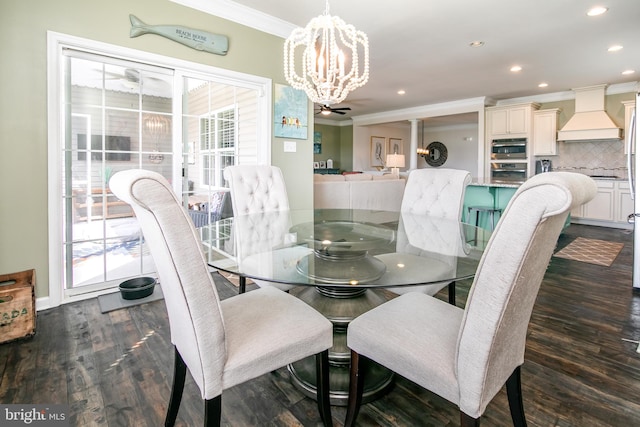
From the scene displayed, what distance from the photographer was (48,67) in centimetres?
241

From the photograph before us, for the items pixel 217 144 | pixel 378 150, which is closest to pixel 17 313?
pixel 217 144

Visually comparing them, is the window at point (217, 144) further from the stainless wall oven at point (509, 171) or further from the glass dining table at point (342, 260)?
the stainless wall oven at point (509, 171)

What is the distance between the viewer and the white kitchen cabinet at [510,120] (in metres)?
6.96

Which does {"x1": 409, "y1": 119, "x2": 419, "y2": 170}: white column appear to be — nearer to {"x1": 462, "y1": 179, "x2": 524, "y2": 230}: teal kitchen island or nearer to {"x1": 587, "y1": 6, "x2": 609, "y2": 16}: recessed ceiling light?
{"x1": 462, "y1": 179, "x2": 524, "y2": 230}: teal kitchen island

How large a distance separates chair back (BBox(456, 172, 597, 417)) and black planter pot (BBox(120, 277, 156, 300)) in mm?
2505

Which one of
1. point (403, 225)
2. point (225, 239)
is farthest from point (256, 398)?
point (403, 225)

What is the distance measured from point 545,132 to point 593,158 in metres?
1.02

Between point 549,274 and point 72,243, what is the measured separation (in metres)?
4.39

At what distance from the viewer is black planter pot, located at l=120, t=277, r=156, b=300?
8.75 ft

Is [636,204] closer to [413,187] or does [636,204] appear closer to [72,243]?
[413,187]

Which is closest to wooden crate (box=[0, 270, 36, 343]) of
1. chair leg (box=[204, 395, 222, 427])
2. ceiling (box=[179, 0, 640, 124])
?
chair leg (box=[204, 395, 222, 427])

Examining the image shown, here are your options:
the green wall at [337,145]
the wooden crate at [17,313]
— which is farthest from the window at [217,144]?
the green wall at [337,145]

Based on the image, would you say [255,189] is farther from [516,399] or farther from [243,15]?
[516,399]

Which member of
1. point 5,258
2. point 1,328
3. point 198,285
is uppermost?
point 198,285
